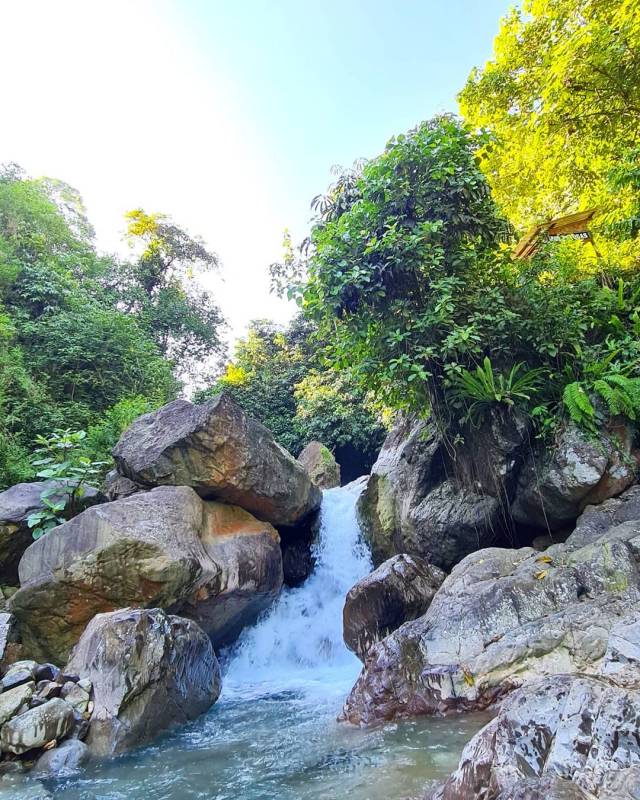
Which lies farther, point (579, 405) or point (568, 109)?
point (568, 109)

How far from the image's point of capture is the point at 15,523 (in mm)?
7730

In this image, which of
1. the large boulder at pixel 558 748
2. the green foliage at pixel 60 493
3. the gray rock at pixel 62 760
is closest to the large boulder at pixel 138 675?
the gray rock at pixel 62 760

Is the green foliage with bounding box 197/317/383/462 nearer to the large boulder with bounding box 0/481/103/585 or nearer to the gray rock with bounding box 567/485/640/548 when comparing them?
the large boulder with bounding box 0/481/103/585

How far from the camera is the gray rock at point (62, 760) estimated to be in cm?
413

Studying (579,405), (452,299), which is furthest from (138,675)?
(452,299)

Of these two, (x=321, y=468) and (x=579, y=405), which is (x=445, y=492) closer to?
(x=579, y=405)

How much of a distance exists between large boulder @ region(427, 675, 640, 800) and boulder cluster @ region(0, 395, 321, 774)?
146 inches

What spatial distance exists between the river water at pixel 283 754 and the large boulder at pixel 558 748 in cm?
91

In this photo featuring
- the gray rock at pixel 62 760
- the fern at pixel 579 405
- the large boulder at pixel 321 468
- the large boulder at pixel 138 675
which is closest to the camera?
the gray rock at pixel 62 760

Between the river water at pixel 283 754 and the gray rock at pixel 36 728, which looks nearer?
the river water at pixel 283 754

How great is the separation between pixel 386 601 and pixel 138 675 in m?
3.17

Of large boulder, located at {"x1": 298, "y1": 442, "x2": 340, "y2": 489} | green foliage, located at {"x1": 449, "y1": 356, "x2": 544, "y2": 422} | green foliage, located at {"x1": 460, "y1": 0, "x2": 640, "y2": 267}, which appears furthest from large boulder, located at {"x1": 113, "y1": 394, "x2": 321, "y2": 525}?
green foliage, located at {"x1": 460, "y1": 0, "x2": 640, "y2": 267}

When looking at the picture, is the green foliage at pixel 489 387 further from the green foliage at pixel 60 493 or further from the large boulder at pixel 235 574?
the green foliage at pixel 60 493

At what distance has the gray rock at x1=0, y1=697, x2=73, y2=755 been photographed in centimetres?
428
